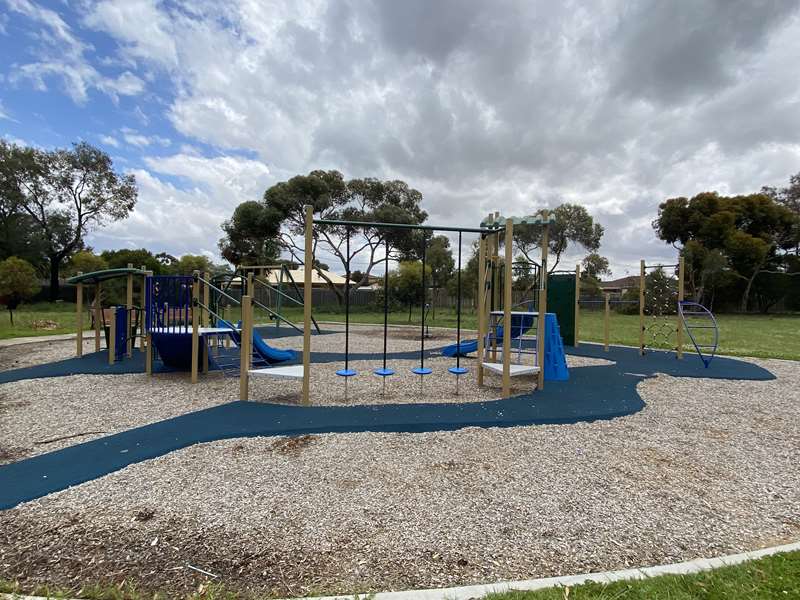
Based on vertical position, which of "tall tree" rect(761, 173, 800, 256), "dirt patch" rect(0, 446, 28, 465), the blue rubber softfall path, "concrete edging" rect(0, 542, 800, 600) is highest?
"tall tree" rect(761, 173, 800, 256)

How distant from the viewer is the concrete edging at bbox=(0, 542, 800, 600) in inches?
73.1

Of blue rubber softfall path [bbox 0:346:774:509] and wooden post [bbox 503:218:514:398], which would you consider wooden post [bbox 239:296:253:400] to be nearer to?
blue rubber softfall path [bbox 0:346:774:509]

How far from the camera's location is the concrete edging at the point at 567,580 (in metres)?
1.86

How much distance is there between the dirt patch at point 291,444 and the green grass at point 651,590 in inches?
69.9

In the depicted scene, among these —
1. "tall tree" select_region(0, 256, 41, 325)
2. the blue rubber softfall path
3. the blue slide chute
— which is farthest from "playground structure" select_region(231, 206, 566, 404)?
"tall tree" select_region(0, 256, 41, 325)

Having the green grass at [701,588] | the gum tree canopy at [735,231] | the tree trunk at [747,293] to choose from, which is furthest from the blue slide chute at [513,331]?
the tree trunk at [747,293]

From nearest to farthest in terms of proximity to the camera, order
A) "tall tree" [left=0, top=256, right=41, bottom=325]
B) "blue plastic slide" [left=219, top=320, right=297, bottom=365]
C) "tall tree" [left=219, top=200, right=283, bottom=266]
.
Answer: "blue plastic slide" [left=219, top=320, right=297, bottom=365] → "tall tree" [left=0, top=256, right=41, bottom=325] → "tall tree" [left=219, top=200, right=283, bottom=266]

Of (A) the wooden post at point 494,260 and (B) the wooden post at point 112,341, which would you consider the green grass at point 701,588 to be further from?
(B) the wooden post at point 112,341

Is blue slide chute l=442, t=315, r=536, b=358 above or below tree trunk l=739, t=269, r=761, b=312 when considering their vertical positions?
below

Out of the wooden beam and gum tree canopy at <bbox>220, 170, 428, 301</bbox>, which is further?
gum tree canopy at <bbox>220, 170, 428, 301</bbox>

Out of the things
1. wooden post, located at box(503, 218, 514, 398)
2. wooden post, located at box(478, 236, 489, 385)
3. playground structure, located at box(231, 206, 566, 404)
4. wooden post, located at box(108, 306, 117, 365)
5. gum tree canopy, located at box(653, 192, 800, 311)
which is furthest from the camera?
gum tree canopy, located at box(653, 192, 800, 311)

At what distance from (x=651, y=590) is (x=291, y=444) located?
9.50 ft

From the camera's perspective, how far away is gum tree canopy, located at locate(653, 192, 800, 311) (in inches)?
1219

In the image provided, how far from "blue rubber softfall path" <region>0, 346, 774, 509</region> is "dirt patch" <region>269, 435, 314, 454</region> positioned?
16 centimetres
